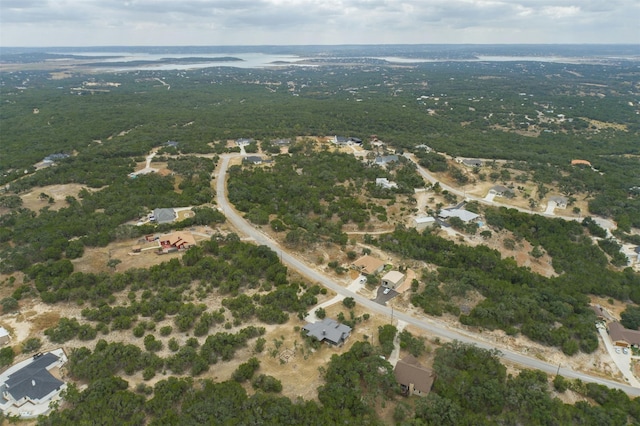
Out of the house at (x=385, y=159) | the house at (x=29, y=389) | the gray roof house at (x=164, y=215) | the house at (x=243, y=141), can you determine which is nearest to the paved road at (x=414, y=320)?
the gray roof house at (x=164, y=215)

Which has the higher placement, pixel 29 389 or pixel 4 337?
pixel 29 389

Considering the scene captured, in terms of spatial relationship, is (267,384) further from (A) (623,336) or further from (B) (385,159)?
(B) (385,159)

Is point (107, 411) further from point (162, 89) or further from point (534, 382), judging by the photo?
point (162, 89)

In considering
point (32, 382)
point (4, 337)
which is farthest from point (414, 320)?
point (4, 337)

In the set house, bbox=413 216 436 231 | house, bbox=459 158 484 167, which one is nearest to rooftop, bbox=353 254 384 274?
house, bbox=413 216 436 231

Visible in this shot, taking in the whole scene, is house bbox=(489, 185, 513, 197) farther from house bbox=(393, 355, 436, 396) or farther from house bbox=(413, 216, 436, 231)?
house bbox=(393, 355, 436, 396)

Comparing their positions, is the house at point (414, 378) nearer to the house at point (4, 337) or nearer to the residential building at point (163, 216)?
the house at point (4, 337)

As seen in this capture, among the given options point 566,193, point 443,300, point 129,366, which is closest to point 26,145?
point 129,366

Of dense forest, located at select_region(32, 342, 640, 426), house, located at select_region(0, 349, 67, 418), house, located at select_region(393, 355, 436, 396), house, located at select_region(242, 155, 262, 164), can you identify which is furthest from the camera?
house, located at select_region(242, 155, 262, 164)
